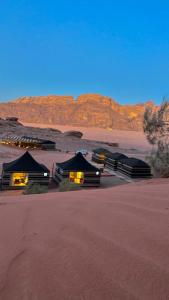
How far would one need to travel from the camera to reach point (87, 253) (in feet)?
7.59

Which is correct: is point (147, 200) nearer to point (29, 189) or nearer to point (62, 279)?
point (62, 279)

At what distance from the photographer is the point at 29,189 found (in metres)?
14.6

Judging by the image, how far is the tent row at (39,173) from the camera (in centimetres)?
1723

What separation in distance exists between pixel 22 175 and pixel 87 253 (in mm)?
15522

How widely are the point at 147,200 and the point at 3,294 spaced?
8.69ft

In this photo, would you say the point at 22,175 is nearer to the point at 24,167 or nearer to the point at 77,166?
the point at 24,167

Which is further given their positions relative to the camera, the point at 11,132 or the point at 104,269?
the point at 11,132

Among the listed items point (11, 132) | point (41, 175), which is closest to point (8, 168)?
point (41, 175)

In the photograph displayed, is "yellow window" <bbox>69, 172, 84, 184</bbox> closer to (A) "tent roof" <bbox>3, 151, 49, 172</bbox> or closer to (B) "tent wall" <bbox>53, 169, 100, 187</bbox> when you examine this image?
(B) "tent wall" <bbox>53, 169, 100, 187</bbox>

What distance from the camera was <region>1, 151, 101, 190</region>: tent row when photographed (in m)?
17.2

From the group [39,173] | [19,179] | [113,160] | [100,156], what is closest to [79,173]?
[39,173]

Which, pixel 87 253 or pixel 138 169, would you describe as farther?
pixel 138 169

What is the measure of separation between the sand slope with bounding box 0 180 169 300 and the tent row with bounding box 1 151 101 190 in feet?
44.8

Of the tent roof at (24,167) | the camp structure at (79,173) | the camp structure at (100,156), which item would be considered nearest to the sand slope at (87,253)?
the tent roof at (24,167)
